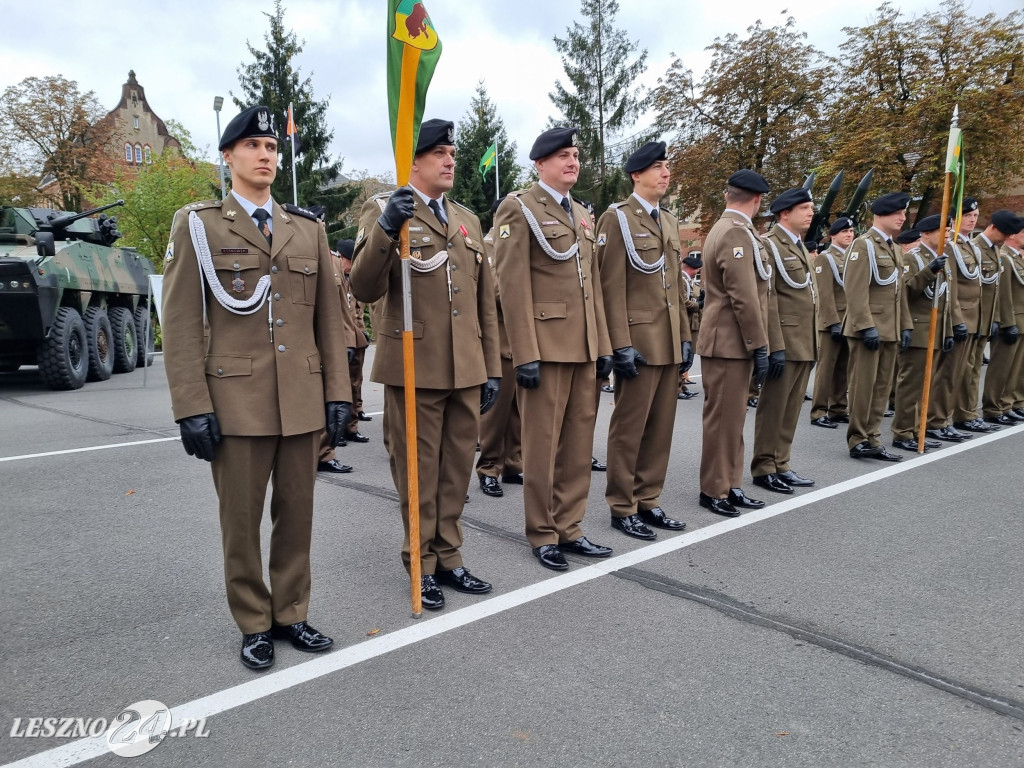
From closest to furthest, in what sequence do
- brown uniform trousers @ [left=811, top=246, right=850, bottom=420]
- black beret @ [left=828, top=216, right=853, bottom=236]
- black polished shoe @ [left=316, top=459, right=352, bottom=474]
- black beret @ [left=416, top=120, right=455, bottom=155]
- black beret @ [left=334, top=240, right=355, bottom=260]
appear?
black beret @ [left=416, top=120, right=455, bottom=155] < black polished shoe @ [left=316, top=459, right=352, bottom=474] < black beret @ [left=334, top=240, right=355, bottom=260] < brown uniform trousers @ [left=811, top=246, right=850, bottom=420] < black beret @ [left=828, top=216, right=853, bottom=236]

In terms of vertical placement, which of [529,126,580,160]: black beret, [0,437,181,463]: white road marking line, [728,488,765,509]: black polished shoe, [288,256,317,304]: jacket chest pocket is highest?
[529,126,580,160]: black beret

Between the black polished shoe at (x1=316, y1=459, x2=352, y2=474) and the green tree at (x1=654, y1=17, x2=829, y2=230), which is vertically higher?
the green tree at (x1=654, y1=17, x2=829, y2=230)

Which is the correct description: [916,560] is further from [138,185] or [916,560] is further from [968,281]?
[138,185]

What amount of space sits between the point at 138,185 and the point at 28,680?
28687 mm

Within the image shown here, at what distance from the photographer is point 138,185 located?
91.5 ft

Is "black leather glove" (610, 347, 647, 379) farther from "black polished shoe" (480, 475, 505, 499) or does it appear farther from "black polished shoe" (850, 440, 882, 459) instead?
"black polished shoe" (850, 440, 882, 459)

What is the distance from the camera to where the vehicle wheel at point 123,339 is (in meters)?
13.7

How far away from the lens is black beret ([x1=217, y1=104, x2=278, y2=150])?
285 centimetres

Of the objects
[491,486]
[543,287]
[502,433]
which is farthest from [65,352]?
[543,287]

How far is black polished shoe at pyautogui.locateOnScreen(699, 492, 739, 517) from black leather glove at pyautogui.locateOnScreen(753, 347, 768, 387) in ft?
2.64

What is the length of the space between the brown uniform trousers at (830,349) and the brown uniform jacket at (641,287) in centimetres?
434

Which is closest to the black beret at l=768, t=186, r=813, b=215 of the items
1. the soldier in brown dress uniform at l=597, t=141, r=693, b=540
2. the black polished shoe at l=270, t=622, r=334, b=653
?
the soldier in brown dress uniform at l=597, t=141, r=693, b=540

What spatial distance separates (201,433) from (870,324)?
5412 millimetres

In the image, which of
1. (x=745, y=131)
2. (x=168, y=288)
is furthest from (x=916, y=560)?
(x=745, y=131)
